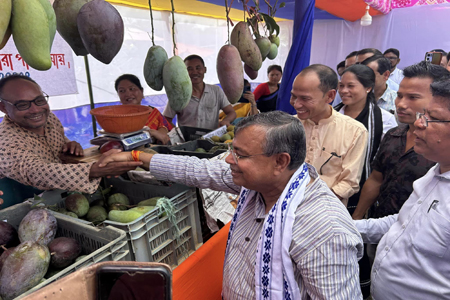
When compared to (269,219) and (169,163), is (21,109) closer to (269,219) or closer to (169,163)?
(169,163)

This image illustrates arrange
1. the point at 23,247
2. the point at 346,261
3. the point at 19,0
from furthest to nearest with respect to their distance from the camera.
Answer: the point at 23,247
the point at 346,261
the point at 19,0

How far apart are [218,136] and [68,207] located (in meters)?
1.72

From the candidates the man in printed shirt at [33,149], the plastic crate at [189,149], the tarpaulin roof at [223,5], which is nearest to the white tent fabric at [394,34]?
the tarpaulin roof at [223,5]

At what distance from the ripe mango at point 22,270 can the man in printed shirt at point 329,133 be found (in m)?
1.76

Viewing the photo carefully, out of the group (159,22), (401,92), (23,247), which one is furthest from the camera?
(159,22)

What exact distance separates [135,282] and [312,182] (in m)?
0.82

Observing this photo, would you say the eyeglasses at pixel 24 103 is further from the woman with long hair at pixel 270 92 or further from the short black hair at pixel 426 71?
the woman with long hair at pixel 270 92

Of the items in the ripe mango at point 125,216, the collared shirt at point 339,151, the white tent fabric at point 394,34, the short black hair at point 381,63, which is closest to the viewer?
the ripe mango at point 125,216

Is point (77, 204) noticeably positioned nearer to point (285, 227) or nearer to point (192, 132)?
point (285, 227)

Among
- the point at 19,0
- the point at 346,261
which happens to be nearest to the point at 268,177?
the point at 346,261

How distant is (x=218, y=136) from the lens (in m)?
3.00

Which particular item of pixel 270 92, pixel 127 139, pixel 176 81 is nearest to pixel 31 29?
pixel 176 81

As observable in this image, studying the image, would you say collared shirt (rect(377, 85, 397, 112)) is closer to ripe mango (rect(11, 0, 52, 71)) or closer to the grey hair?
the grey hair

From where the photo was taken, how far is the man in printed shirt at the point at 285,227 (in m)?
0.97
